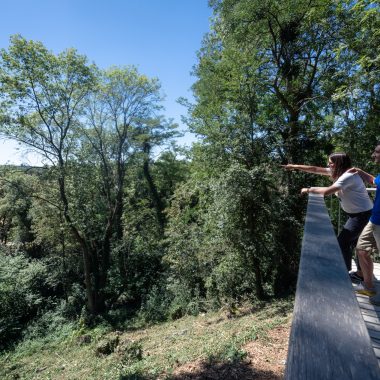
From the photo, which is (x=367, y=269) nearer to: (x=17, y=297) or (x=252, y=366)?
(x=252, y=366)

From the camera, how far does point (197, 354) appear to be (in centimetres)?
508

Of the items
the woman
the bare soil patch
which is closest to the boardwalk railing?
the woman

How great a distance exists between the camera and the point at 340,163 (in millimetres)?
3207

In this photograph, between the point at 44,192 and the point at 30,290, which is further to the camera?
the point at 30,290

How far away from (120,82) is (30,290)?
46.7 feet

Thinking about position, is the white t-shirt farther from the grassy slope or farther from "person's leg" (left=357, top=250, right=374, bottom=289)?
the grassy slope

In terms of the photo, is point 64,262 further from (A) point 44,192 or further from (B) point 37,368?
(B) point 37,368

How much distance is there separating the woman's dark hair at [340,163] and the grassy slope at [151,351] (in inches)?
123

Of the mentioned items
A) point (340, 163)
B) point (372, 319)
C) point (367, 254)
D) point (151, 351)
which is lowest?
point (151, 351)

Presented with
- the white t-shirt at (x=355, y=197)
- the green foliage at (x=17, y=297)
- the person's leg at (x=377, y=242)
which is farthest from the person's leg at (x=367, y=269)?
the green foliage at (x=17, y=297)

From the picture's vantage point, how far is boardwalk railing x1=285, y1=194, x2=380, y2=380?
2.15 feet

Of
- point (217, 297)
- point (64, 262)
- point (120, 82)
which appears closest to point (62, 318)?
point (64, 262)

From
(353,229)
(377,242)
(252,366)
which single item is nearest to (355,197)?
(353,229)

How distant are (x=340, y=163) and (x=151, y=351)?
681 cm
